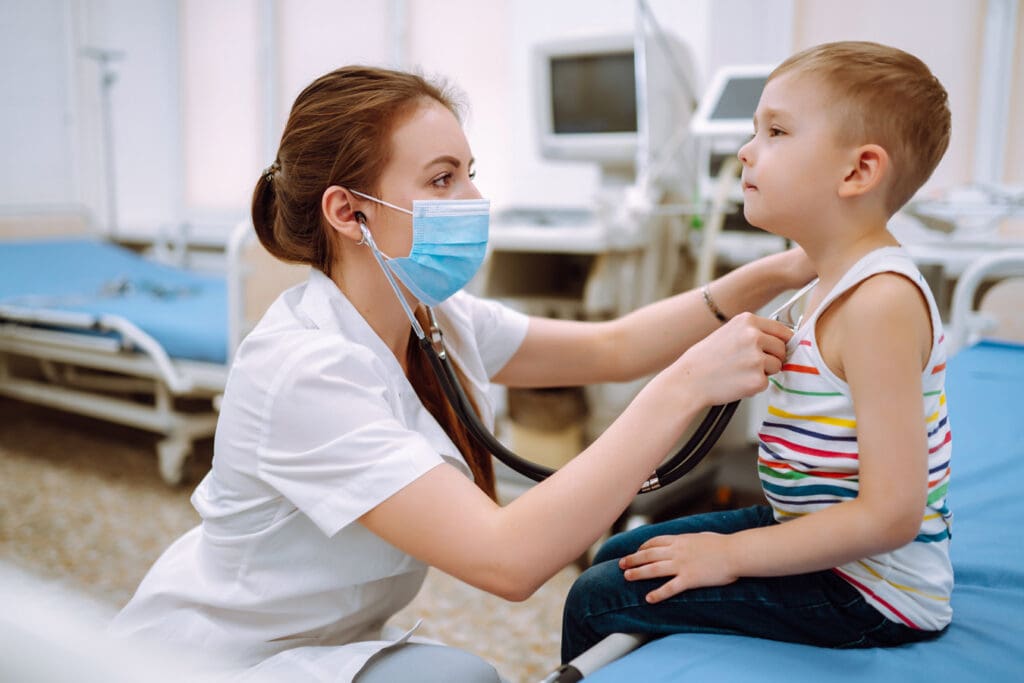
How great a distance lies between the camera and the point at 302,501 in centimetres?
84

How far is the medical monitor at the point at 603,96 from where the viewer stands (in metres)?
2.46

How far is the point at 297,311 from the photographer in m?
0.96

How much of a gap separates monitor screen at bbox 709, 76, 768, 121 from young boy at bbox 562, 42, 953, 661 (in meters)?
1.26

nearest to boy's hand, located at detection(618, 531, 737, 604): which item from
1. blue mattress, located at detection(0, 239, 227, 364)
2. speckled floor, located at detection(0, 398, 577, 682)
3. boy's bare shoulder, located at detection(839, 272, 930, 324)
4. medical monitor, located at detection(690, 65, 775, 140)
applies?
boy's bare shoulder, located at detection(839, 272, 930, 324)

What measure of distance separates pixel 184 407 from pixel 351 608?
3.18 metres

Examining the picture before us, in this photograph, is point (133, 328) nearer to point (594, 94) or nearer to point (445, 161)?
point (594, 94)

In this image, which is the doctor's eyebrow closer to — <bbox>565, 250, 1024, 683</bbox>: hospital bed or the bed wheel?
<bbox>565, 250, 1024, 683</bbox>: hospital bed

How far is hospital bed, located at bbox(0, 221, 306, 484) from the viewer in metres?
2.71

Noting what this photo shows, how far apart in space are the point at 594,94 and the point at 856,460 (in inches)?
81.3

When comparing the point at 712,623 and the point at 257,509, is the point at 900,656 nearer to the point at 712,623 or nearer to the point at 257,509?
the point at 712,623

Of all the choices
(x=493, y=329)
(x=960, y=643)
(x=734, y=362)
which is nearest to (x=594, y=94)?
(x=493, y=329)

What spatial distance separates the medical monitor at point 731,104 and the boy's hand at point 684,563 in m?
1.35

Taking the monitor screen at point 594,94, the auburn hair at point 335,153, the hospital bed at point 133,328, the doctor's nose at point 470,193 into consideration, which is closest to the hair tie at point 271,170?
the auburn hair at point 335,153

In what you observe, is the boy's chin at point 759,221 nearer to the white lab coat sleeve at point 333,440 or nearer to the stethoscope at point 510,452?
the stethoscope at point 510,452
